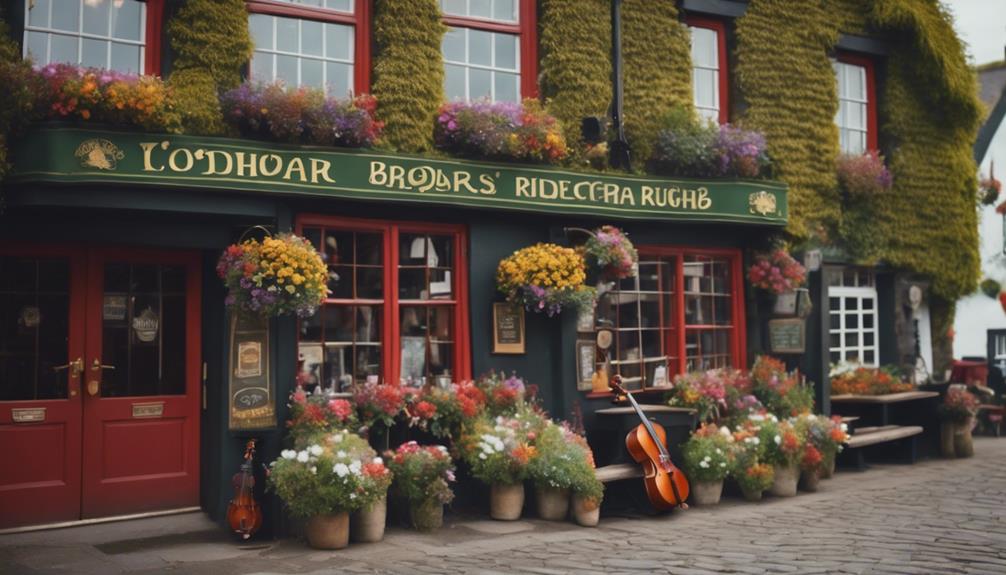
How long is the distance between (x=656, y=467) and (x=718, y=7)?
6.28 metres

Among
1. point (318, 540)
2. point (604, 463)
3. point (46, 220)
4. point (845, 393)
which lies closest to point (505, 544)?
point (318, 540)

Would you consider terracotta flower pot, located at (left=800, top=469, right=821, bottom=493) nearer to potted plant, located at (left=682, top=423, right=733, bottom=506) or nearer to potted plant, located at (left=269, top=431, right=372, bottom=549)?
potted plant, located at (left=682, top=423, right=733, bottom=506)

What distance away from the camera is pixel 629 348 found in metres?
12.1

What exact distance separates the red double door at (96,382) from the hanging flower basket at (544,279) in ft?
10.3

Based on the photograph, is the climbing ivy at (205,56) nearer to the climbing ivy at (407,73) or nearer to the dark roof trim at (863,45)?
the climbing ivy at (407,73)

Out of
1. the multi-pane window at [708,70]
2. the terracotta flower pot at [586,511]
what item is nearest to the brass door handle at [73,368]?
the terracotta flower pot at [586,511]

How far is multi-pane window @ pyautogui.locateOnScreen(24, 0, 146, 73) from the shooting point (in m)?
9.03

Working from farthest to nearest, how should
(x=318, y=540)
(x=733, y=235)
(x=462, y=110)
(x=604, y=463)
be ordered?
(x=733, y=235), (x=604, y=463), (x=462, y=110), (x=318, y=540)

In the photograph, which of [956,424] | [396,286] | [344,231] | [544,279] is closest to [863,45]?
[956,424]

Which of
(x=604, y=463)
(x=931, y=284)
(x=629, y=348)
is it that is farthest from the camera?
(x=931, y=284)

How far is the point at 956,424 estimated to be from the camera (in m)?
14.4

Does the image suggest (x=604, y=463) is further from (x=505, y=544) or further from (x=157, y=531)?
(x=157, y=531)

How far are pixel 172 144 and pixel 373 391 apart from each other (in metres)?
2.89

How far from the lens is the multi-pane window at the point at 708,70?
43.2ft
